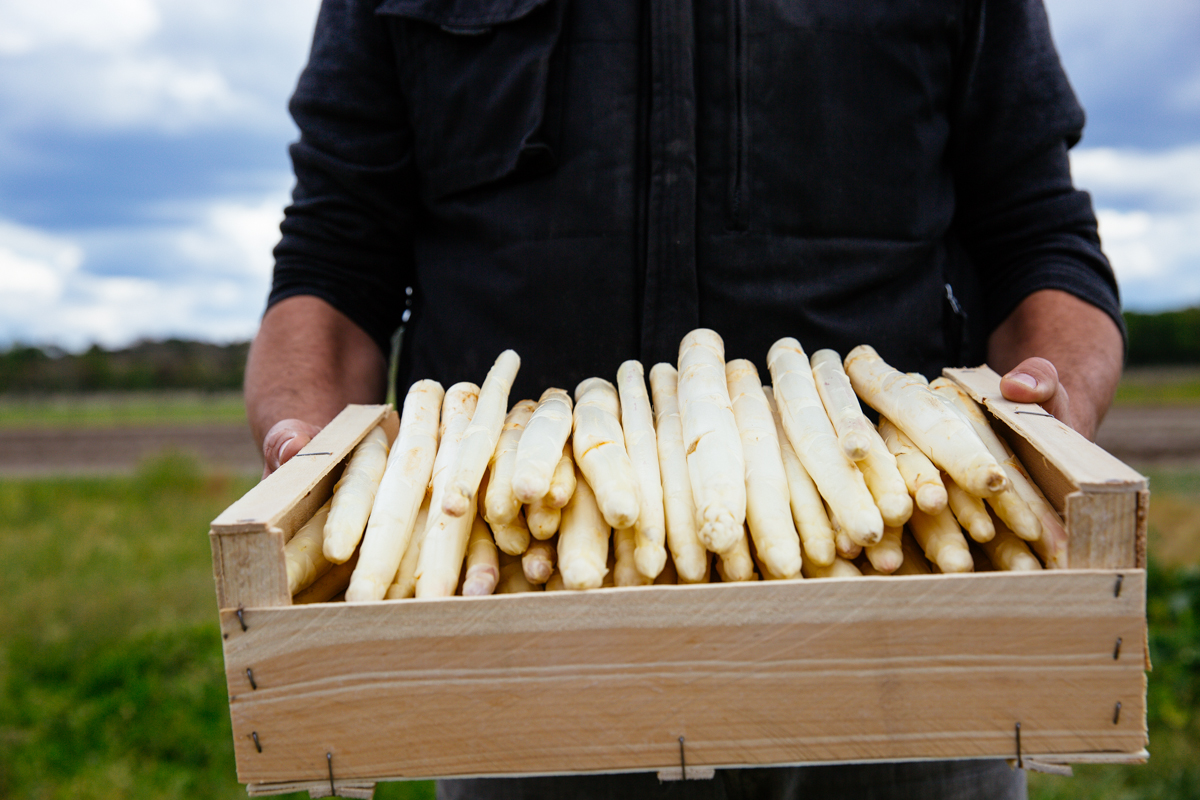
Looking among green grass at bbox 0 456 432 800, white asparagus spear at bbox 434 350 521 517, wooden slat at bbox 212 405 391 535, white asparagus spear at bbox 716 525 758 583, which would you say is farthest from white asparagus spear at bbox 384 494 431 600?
green grass at bbox 0 456 432 800

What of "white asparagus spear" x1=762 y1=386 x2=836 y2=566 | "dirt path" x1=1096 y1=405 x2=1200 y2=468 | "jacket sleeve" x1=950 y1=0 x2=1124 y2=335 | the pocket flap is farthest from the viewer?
"dirt path" x1=1096 y1=405 x2=1200 y2=468

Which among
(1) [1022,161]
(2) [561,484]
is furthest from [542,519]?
(1) [1022,161]

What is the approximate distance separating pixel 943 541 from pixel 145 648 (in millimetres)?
8028

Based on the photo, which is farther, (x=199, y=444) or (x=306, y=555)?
(x=199, y=444)

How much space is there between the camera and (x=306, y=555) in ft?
5.04

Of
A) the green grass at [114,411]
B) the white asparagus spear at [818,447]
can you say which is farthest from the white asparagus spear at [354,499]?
the green grass at [114,411]

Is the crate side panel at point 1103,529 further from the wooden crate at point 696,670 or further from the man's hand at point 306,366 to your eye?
the man's hand at point 306,366

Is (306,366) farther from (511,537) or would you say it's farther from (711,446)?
(711,446)

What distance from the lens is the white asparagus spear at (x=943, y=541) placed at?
4.81ft

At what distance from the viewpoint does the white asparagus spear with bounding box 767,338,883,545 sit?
4.75ft

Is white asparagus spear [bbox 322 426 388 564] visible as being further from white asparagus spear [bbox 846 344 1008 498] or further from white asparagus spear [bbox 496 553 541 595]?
white asparagus spear [bbox 846 344 1008 498]

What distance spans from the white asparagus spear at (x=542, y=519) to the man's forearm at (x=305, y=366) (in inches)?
44.1

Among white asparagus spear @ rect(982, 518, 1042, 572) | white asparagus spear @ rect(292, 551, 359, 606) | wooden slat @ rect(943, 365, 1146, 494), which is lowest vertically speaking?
white asparagus spear @ rect(292, 551, 359, 606)

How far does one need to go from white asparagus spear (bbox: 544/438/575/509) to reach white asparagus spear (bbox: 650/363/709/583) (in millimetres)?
174
